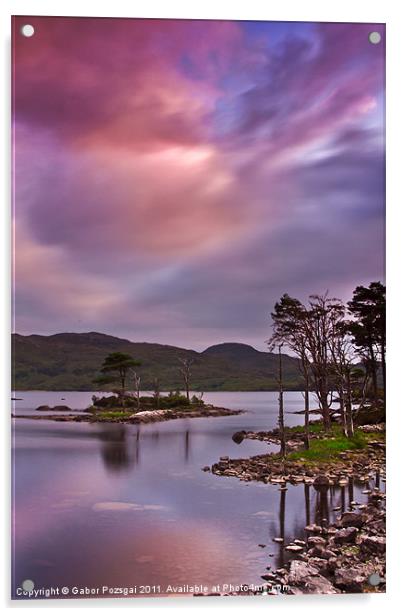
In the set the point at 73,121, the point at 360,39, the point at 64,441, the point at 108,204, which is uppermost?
the point at 360,39

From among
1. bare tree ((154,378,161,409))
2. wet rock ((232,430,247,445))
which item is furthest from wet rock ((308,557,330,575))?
bare tree ((154,378,161,409))

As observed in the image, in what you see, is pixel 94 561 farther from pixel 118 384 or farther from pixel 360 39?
pixel 360 39

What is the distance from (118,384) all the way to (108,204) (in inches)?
59.8

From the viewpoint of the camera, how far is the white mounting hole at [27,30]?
13.8 feet

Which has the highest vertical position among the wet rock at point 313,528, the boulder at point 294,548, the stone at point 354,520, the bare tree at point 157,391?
the bare tree at point 157,391

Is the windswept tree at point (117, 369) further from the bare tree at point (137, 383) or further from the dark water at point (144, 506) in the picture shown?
the dark water at point (144, 506)

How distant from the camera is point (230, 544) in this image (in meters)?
4.18

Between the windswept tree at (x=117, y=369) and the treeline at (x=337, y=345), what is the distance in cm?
123

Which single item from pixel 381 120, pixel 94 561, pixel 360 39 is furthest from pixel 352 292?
pixel 94 561

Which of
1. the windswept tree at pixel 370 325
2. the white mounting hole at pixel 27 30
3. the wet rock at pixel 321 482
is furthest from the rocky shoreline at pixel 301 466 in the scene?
the white mounting hole at pixel 27 30

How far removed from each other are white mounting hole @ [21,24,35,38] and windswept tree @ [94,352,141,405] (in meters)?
2.58

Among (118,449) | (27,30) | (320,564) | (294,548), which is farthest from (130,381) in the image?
(27,30)

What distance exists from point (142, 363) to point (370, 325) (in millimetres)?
1958
